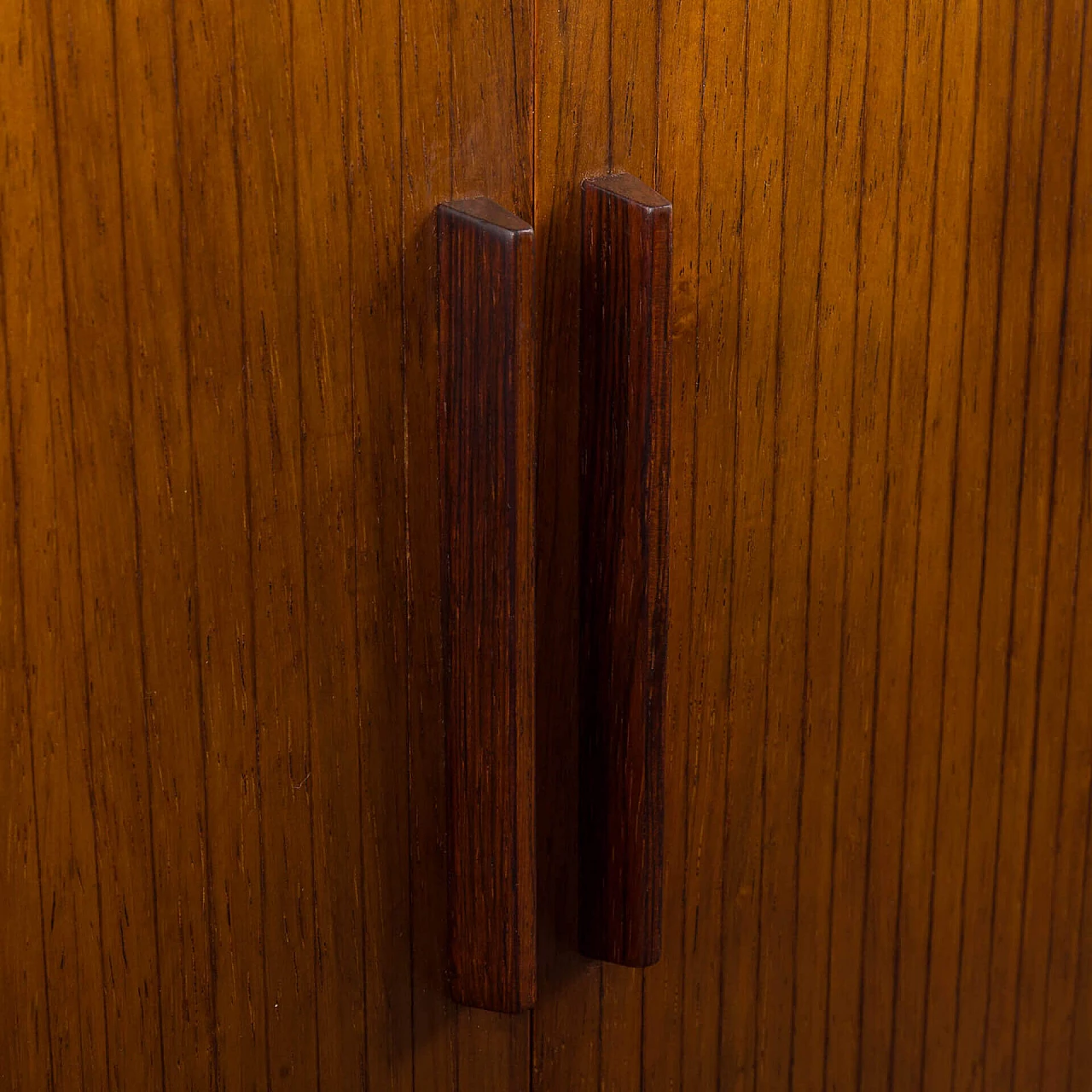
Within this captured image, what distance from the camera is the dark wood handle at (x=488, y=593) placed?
1.66 feet

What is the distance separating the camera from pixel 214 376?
49 centimetres

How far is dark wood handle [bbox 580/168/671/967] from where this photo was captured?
54 centimetres

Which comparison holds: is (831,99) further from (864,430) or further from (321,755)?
(321,755)

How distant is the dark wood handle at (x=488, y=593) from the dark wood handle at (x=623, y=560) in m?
0.04

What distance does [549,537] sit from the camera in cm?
57

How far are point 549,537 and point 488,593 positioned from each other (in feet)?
0.18

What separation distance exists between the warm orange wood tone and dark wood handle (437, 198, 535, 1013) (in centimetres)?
2

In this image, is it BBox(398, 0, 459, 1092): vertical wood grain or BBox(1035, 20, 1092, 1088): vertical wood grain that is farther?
BBox(1035, 20, 1092, 1088): vertical wood grain

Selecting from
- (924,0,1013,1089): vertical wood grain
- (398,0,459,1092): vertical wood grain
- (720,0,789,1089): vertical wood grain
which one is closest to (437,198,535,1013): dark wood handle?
(398,0,459,1092): vertical wood grain

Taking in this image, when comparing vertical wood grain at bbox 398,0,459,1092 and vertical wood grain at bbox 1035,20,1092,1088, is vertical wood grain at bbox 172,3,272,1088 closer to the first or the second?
vertical wood grain at bbox 398,0,459,1092

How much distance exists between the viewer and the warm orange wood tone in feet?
1.55

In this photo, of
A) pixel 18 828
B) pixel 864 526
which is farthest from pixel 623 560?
pixel 18 828

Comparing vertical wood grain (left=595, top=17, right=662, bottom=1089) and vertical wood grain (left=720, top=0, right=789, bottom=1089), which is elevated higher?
vertical wood grain (left=595, top=17, right=662, bottom=1089)

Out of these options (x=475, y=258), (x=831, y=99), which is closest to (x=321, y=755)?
(x=475, y=258)
